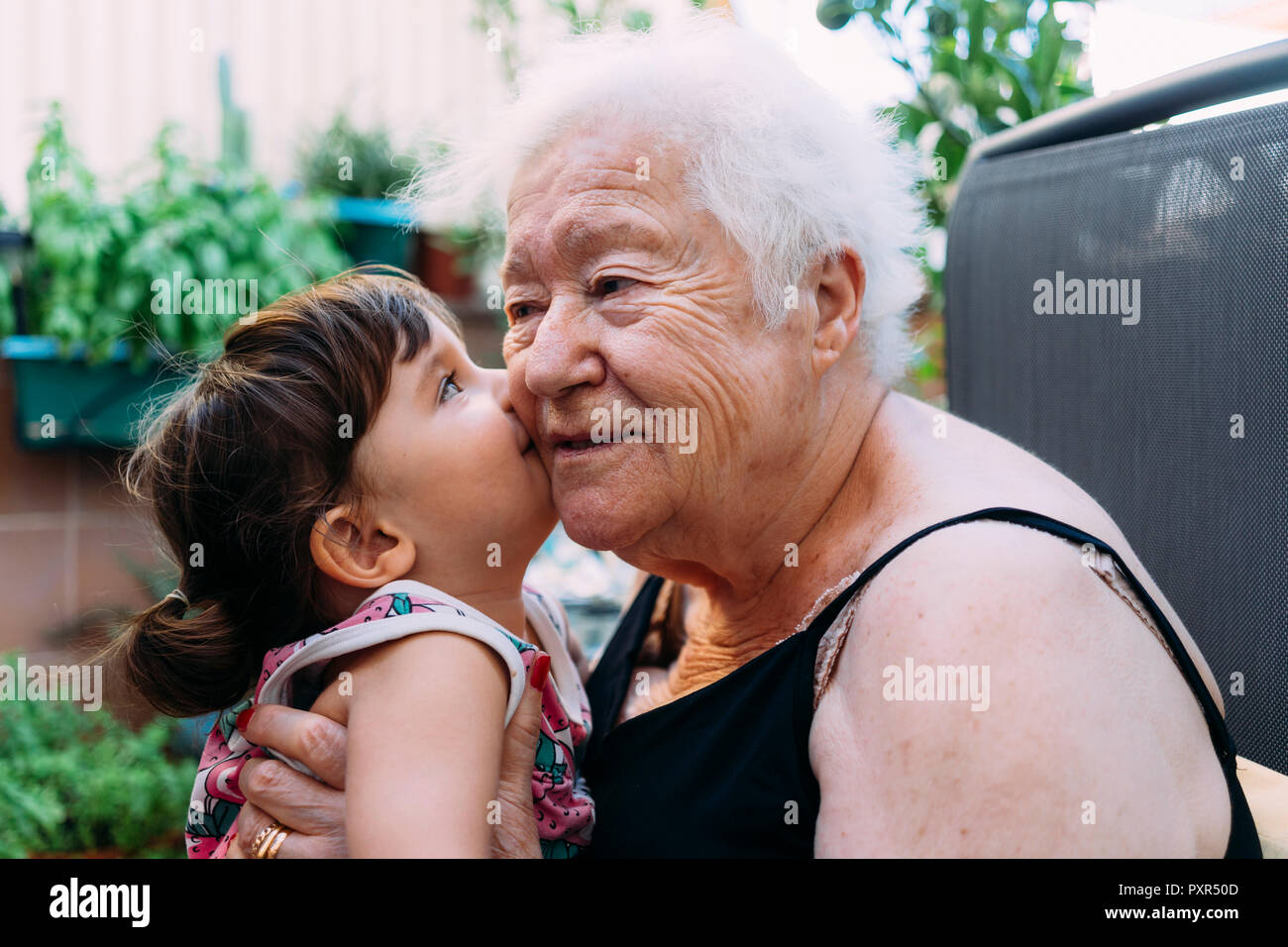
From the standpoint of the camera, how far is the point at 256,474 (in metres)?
1.41

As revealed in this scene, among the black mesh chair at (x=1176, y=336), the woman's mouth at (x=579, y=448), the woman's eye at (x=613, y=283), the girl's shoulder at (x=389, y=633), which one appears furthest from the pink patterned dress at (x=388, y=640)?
the black mesh chair at (x=1176, y=336)

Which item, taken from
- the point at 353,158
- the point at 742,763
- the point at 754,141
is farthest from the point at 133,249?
the point at 742,763

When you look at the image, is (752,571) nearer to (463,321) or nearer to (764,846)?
(764,846)

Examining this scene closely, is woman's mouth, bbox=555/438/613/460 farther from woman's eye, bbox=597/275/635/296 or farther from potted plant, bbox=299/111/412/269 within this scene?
potted plant, bbox=299/111/412/269

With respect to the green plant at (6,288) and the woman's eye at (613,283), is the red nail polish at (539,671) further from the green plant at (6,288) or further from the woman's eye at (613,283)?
the green plant at (6,288)

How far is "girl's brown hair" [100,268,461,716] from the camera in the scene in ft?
4.56

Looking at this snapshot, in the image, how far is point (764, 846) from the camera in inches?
48.9

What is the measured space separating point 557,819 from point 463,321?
11.0ft

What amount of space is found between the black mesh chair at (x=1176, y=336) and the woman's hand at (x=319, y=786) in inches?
45.6

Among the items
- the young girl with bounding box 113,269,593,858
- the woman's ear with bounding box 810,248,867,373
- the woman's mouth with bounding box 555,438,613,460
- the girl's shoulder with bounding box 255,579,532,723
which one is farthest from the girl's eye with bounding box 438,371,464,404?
the woman's ear with bounding box 810,248,867,373

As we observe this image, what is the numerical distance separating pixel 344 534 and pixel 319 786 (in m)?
0.36

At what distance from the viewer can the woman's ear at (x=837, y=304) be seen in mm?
1457

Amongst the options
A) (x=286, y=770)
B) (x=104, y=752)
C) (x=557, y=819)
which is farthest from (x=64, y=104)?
(x=557, y=819)

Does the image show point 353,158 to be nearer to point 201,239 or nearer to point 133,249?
point 201,239
